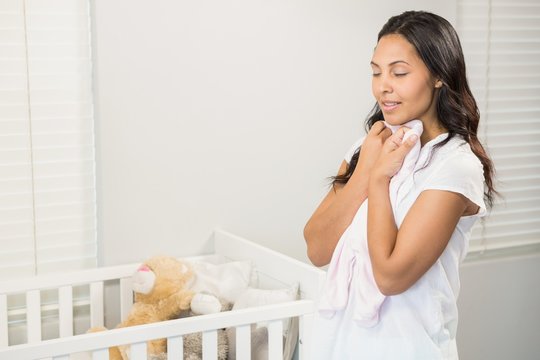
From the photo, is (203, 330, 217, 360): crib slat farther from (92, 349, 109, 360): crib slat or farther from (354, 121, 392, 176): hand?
(354, 121, 392, 176): hand

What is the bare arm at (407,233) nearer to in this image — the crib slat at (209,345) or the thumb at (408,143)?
the thumb at (408,143)

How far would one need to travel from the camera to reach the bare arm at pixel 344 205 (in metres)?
1.27

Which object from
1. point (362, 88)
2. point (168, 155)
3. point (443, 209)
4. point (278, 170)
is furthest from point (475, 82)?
point (443, 209)

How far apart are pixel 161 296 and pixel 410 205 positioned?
3.06 ft

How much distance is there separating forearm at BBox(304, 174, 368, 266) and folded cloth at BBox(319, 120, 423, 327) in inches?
0.5

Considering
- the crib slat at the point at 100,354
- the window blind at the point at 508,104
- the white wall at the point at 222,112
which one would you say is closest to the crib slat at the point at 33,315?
the white wall at the point at 222,112

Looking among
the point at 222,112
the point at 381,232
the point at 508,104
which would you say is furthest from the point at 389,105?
the point at 508,104

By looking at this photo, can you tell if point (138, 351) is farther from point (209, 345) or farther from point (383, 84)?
point (383, 84)

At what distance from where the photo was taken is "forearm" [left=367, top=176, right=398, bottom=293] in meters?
1.17

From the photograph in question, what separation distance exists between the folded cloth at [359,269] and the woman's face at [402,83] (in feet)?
0.09

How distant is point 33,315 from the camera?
6.57 ft

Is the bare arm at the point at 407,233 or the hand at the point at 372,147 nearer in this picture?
the bare arm at the point at 407,233

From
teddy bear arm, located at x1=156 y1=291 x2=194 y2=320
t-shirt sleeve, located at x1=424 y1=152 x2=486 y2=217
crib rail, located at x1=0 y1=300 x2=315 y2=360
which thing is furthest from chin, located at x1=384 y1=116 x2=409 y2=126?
teddy bear arm, located at x1=156 y1=291 x2=194 y2=320

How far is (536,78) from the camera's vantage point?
2.90m
